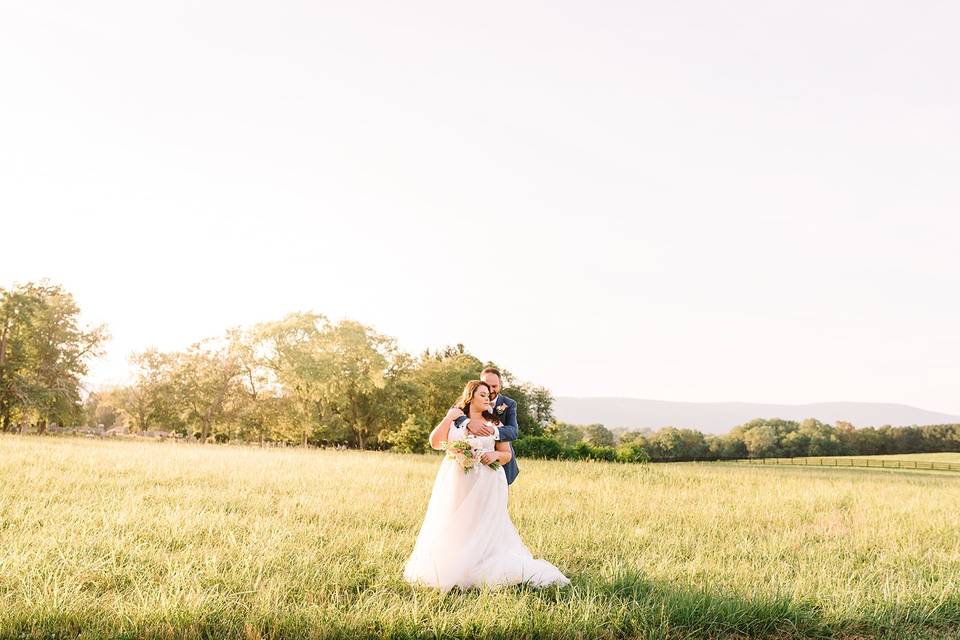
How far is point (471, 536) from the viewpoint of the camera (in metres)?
7.36

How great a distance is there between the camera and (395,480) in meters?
17.4

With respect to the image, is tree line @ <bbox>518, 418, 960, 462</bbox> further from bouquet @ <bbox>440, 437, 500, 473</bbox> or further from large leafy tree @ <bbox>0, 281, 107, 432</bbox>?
bouquet @ <bbox>440, 437, 500, 473</bbox>

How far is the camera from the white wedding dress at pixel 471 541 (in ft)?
23.5

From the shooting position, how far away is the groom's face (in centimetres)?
842

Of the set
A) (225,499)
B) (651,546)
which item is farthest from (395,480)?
(651,546)

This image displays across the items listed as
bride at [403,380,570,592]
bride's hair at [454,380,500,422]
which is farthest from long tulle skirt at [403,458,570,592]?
bride's hair at [454,380,500,422]

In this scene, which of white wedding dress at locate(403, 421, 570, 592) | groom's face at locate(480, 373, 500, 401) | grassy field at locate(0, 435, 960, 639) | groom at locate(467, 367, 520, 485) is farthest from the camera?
groom's face at locate(480, 373, 500, 401)

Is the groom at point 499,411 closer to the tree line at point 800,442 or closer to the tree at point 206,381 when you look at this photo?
the tree at point 206,381

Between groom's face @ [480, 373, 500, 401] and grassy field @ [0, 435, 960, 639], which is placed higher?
groom's face @ [480, 373, 500, 401]

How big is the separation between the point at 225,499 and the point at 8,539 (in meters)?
4.22

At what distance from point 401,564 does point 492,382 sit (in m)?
2.46

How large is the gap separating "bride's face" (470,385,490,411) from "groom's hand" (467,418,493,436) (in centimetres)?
27

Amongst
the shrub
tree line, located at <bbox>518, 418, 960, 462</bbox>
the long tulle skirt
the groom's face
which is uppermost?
the groom's face

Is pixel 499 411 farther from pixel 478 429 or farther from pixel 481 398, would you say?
pixel 478 429
